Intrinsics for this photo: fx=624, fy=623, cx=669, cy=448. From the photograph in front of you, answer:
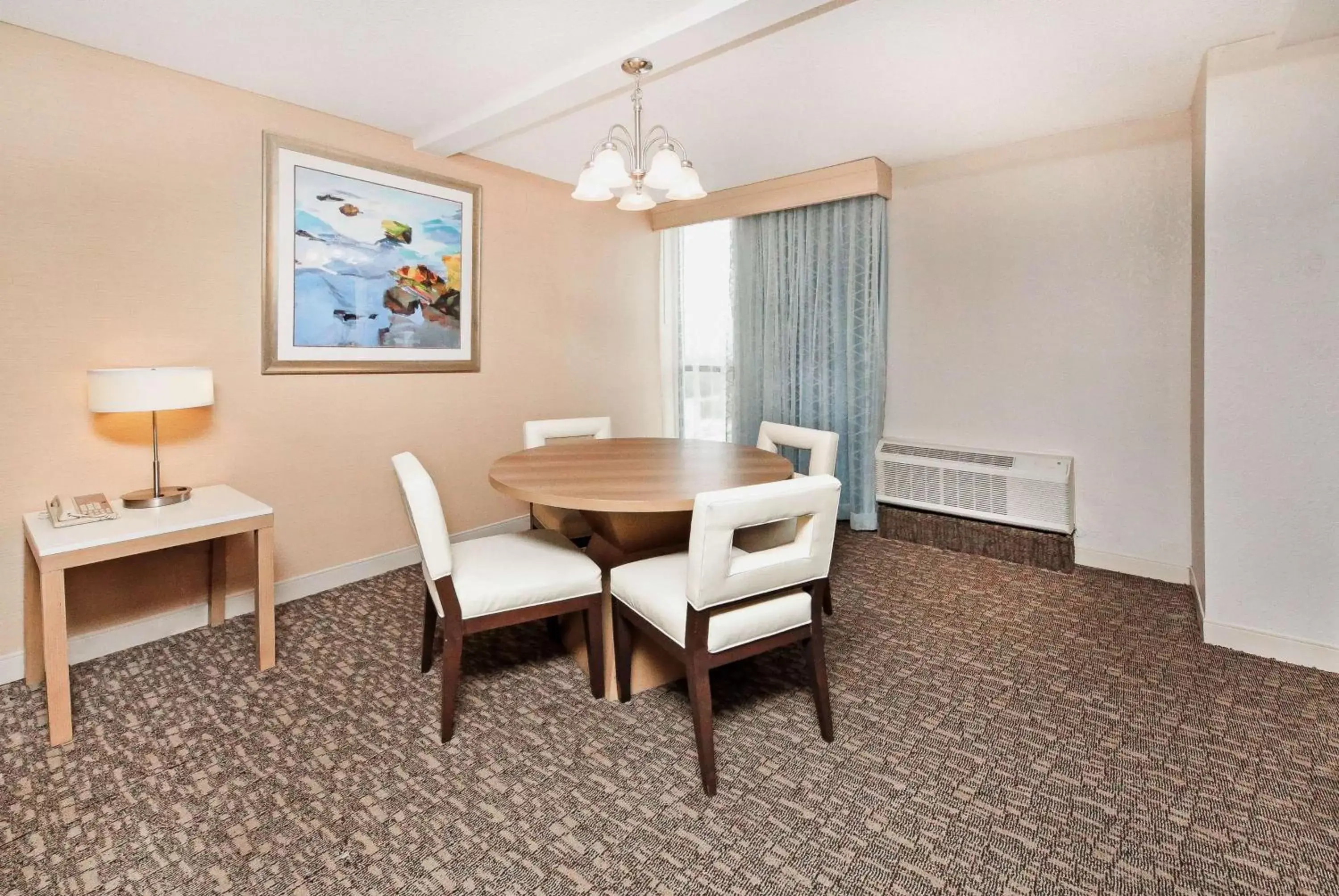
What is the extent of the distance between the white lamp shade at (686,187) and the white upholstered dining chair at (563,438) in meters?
1.46

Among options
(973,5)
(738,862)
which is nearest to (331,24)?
(973,5)

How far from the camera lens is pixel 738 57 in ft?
8.16

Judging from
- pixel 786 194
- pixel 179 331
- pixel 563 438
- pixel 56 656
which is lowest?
pixel 56 656

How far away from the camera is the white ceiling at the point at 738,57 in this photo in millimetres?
2156

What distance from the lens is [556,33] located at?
7.48 feet

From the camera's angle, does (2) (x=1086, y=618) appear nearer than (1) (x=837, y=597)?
Yes

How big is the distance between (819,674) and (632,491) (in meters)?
0.82

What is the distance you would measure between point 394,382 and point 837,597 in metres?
2.64

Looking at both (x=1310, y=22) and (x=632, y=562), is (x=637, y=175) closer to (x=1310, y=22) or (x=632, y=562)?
(x=632, y=562)

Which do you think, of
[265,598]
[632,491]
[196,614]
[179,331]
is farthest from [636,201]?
[196,614]

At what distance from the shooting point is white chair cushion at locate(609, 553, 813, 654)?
178cm

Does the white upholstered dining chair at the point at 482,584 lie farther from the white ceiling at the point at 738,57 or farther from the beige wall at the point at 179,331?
the white ceiling at the point at 738,57

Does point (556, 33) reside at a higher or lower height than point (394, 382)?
higher

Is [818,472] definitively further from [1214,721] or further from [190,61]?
[190,61]
